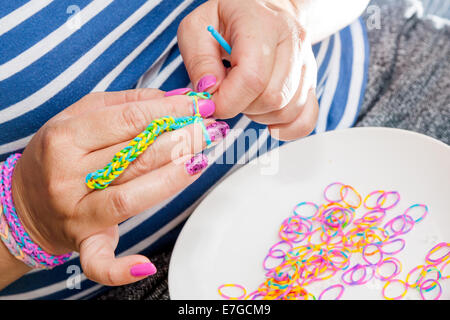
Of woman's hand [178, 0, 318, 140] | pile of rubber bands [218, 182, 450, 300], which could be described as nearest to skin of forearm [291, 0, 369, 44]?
woman's hand [178, 0, 318, 140]

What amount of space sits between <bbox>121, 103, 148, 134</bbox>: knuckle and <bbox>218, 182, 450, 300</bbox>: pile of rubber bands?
0.86 ft

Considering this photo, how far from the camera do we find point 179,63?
67 centimetres

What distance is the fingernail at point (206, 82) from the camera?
55 centimetres

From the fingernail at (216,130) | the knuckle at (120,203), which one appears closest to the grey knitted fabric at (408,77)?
the fingernail at (216,130)

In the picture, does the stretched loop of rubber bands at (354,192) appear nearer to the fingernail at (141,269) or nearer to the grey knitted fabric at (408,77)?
the grey knitted fabric at (408,77)

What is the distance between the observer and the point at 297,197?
0.68 m

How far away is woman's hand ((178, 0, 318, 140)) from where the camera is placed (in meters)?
0.54

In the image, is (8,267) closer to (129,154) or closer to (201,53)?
(129,154)

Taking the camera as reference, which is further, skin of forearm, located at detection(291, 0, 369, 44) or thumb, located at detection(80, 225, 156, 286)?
skin of forearm, located at detection(291, 0, 369, 44)

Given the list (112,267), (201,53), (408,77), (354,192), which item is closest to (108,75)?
(201,53)

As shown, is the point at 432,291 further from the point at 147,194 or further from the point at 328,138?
the point at 147,194

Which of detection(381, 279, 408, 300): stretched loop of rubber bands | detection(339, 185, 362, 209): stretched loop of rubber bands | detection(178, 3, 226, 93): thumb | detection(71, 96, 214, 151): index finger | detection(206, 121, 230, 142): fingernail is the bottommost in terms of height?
detection(381, 279, 408, 300): stretched loop of rubber bands

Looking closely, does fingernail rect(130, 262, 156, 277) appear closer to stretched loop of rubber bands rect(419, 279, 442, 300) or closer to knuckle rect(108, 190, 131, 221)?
knuckle rect(108, 190, 131, 221)

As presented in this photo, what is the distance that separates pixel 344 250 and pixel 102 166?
34cm
